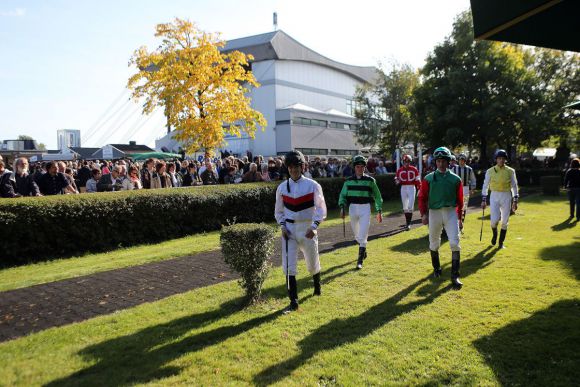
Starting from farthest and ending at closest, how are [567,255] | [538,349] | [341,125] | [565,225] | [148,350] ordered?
[341,125], [565,225], [567,255], [148,350], [538,349]

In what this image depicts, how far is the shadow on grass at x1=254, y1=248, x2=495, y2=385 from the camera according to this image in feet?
13.8

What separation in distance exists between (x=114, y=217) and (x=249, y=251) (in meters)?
6.23

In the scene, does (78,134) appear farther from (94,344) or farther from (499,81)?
(94,344)

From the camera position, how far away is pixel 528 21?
479 cm

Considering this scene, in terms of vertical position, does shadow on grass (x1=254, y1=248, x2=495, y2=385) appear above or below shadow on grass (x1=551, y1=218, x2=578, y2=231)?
below

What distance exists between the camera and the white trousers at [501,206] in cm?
943

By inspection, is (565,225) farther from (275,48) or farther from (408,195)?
(275,48)

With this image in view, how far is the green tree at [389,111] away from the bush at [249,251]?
33304 millimetres

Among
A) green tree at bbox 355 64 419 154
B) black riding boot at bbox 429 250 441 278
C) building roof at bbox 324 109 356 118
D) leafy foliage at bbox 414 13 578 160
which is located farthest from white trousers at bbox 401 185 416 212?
building roof at bbox 324 109 356 118

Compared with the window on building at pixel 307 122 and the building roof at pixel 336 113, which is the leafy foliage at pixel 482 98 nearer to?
the window on building at pixel 307 122

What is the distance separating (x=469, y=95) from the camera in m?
27.5

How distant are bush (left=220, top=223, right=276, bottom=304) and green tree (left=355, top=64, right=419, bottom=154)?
109 feet

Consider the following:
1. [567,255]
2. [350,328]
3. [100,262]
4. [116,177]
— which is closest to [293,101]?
[116,177]

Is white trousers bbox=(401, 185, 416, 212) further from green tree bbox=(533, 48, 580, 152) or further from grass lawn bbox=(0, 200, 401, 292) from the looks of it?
green tree bbox=(533, 48, 580, 152)
